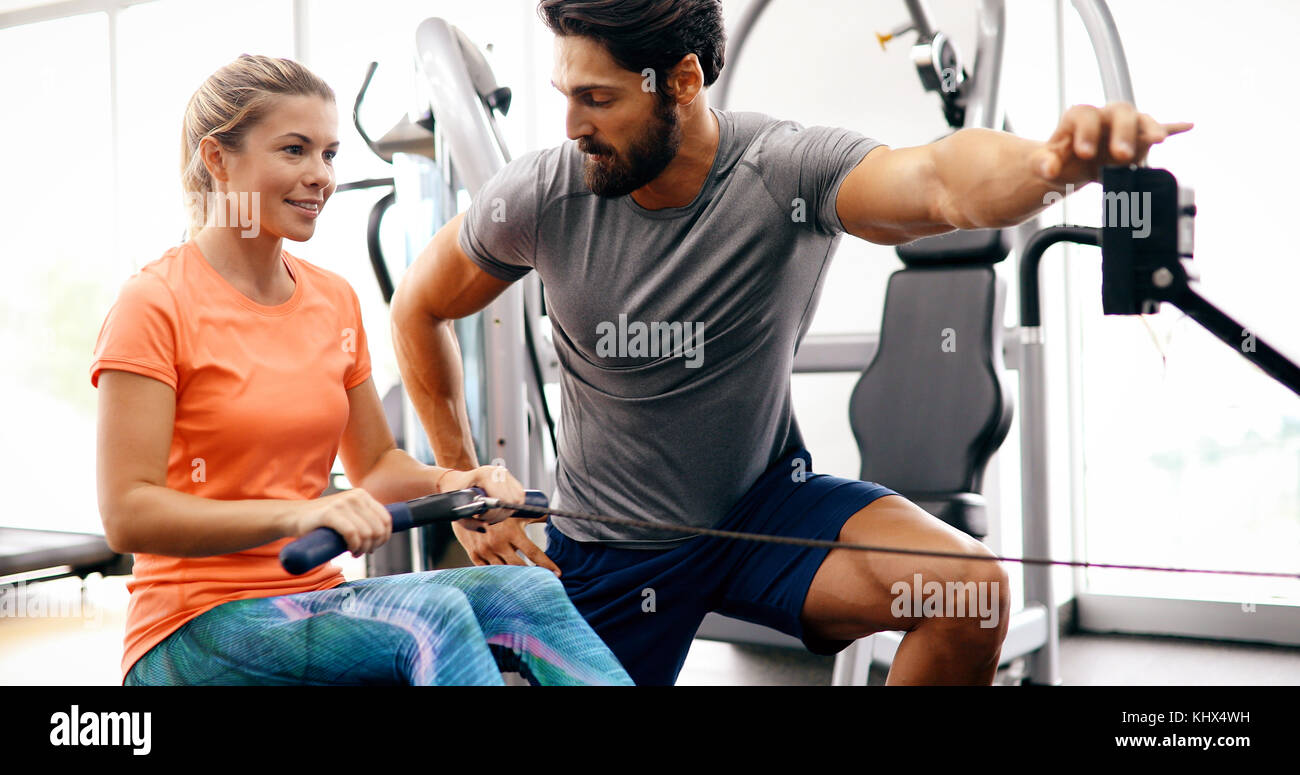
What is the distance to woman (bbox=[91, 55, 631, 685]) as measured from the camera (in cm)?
107

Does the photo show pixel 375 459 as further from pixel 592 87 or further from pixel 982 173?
pixel 982 173

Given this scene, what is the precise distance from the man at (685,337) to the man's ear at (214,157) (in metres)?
0.39

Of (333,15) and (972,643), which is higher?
(333,15)

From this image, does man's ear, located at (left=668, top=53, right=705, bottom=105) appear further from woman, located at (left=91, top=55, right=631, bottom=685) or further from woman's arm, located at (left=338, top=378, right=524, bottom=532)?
woman's arm, located at (left=338, top=378, right=524, bottom=532)

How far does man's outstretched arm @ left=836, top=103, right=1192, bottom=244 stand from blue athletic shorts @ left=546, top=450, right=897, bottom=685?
1.25 feet

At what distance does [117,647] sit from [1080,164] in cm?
364

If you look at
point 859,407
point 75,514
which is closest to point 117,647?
point 75,514

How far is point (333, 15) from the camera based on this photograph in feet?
15.0

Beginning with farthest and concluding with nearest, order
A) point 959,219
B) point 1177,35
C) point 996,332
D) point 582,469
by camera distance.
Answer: point 1177,35, point 996,332, point 582,469, point 959,219

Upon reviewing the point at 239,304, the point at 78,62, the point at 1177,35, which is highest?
the point at 78,62

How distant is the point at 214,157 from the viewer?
4.19 ft

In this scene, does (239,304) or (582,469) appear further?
(582,469)
